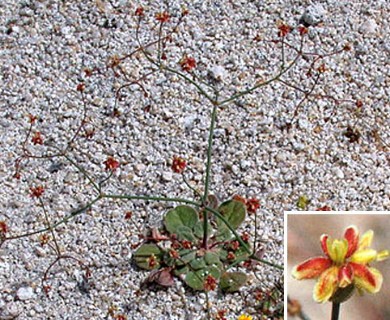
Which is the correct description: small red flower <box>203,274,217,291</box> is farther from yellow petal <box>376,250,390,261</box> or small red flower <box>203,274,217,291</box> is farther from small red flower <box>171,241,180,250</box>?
yellow petal <box>376,250,390,261</box>

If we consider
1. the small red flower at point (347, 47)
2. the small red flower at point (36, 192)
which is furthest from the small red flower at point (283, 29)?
the small red flower at point (36, 192)

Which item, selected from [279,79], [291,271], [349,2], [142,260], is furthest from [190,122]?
[291,271]

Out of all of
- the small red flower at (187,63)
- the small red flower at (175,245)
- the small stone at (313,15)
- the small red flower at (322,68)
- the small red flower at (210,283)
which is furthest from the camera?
the small stone at (313,15)

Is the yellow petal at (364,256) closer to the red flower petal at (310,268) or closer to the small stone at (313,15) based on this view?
the red flower petal at (310,268)

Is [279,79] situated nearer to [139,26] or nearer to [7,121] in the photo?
[139,26]

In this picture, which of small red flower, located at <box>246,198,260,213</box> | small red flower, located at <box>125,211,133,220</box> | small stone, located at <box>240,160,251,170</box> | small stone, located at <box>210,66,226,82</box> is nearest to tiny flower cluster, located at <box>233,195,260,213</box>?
small red flower, located at <box>246,198,260,213</box>

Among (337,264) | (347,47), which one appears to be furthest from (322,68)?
(337,264)
